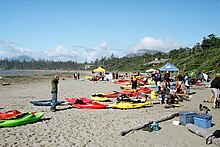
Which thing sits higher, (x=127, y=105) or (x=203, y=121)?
(x=203, y=121)

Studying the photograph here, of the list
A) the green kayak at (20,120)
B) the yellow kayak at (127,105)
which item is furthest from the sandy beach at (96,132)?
the yellow kayak at (127,105)

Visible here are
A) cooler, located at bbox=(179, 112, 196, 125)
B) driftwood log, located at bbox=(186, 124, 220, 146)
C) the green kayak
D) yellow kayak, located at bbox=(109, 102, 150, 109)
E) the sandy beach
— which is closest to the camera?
driftwood log, located at bbox=(186, 124, 220, 146)

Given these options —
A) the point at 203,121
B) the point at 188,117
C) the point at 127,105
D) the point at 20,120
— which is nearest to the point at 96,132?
the point at 20,120

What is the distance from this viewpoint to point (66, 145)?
255 inches

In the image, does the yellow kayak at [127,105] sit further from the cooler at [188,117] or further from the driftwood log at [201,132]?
the driftwood log at [201,132]

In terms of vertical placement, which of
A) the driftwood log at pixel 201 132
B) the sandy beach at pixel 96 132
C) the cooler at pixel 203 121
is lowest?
the sandy beach at pixel 96 132

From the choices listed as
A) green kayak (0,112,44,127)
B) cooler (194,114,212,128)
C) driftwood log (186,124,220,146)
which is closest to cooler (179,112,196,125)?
cooler (194,114,212,128)

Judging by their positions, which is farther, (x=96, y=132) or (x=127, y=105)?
(x=127, y=105)

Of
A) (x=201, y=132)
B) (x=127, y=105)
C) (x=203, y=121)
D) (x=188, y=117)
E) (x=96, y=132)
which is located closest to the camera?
(x=201, y=132)

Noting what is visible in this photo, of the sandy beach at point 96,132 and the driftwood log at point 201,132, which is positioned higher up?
the driftwood log at point 201,132

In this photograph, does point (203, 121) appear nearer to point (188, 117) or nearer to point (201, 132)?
point (188, 117)

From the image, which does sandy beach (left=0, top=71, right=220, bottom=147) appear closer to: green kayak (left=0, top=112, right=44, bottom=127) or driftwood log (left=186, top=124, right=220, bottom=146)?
driftwood log (left=186, top=124, right=220, bottom=146)

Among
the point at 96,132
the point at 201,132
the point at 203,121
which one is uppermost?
the point at 203,121

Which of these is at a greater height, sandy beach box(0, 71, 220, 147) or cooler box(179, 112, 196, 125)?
cooler box(179, 112, 196, 125)
